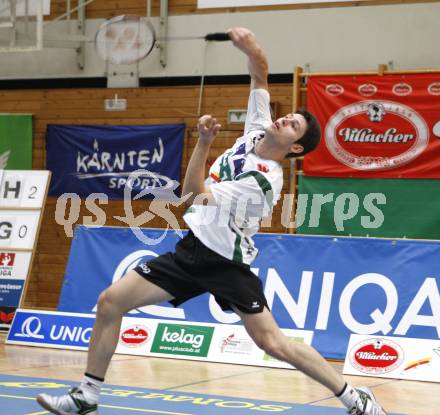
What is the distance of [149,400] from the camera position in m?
6.24

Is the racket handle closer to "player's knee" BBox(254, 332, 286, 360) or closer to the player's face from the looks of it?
the player's face

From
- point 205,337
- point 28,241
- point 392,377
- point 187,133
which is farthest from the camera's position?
point 187,133

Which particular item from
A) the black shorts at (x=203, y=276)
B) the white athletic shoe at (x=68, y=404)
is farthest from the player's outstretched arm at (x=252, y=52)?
the white athletic shoe at (x=68, y=404)

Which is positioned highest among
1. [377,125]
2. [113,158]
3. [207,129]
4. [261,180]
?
[207,129]

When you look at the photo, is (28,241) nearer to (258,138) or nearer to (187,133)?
(187,133)

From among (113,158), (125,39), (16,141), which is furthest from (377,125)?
(16,141)

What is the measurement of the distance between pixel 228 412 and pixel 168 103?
9.19 m

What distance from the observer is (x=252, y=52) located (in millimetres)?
5316

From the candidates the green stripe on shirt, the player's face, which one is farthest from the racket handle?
the green stripe on shirt

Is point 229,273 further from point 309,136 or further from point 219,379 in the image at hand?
point 219,379

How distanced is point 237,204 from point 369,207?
7.98 m

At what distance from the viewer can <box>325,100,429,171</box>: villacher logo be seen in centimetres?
1273

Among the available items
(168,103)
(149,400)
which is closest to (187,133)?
(168,103)

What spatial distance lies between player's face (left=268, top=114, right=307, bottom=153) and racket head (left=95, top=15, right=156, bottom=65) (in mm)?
7636
